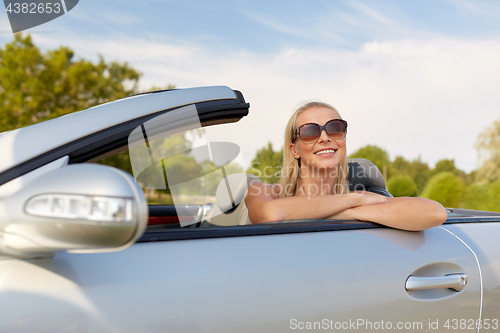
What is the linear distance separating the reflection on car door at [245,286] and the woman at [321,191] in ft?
0.32

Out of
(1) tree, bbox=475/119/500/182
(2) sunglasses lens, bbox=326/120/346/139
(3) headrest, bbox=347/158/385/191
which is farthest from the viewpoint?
(1) tree, bbox=475/119/500/182

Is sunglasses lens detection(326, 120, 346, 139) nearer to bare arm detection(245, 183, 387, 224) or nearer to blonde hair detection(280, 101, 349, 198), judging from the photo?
blonde hair detection(280, 101, 349, 198)

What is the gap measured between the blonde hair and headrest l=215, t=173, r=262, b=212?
0.87ft

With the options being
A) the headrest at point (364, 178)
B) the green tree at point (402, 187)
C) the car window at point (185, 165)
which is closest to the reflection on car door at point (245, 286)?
the car window at point (185, 165)

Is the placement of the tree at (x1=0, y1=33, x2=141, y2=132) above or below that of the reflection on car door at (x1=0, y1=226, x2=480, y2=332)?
above

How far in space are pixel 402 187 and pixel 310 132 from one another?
11.1 metres

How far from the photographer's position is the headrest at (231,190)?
1.83 m

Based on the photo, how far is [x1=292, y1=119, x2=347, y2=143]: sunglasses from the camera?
1.99 m

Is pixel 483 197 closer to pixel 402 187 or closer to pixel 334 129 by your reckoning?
pixel 402 187

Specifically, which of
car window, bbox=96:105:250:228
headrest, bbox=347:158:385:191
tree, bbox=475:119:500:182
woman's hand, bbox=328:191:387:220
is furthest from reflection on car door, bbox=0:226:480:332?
tree, bbox=475:119:500:182

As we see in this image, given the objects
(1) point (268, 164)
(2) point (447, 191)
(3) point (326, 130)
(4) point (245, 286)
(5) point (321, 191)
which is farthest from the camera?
(2) point (447, 191)

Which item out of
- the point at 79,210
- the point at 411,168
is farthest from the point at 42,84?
the point at 79,210

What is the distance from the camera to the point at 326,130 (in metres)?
1.99

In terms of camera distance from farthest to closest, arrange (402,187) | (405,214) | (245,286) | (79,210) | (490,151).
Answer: (490,151)
(402,187)
(405,214)
(245,286)
(79,210)
